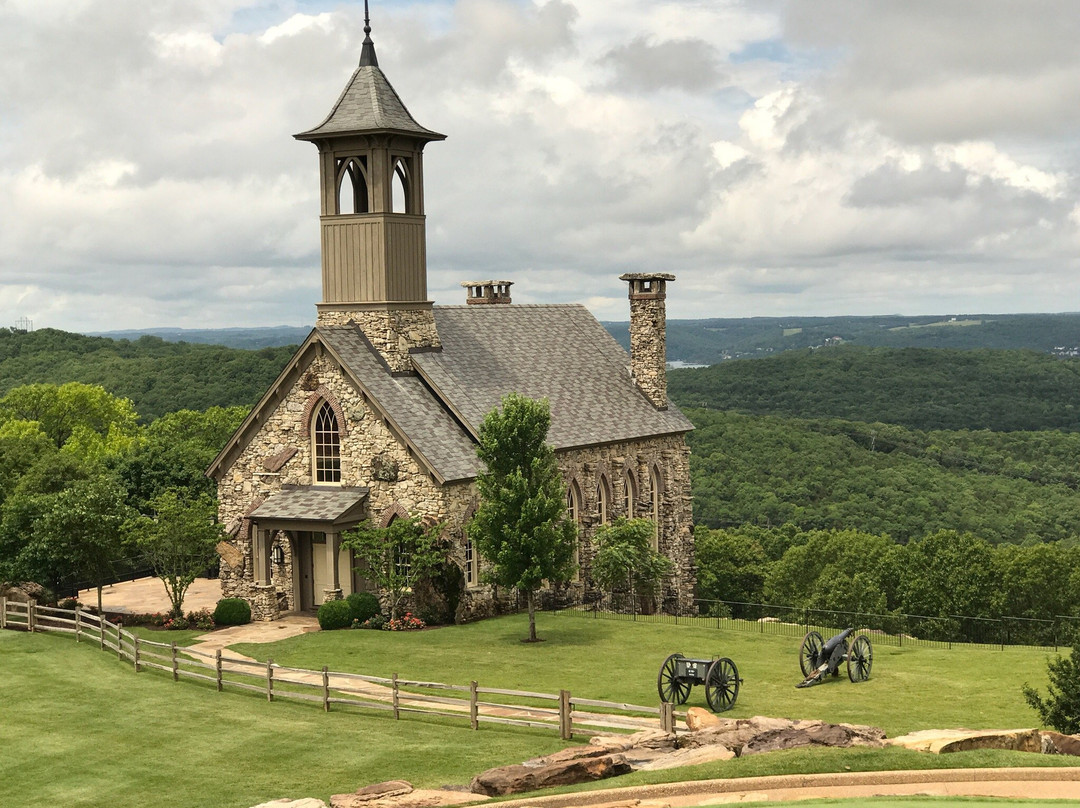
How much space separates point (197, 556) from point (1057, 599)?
134 ft

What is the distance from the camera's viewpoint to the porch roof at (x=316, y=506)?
4031cm

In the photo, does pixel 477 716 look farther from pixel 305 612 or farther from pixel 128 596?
pixel 128 596

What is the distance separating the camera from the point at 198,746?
25.2 metres

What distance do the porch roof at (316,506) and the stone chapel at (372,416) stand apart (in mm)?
52

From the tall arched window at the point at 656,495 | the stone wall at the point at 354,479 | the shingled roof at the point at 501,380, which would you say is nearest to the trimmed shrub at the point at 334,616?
the stone wall at the point at 354,479

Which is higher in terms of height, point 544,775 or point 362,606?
point 362,606

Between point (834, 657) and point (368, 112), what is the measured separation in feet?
78.1

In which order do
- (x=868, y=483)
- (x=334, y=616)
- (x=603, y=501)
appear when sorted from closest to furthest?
1. (x=334, y=616)
2. (x=603, y=501)
3. (x=868, y=483)

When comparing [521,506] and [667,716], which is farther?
[521,506]

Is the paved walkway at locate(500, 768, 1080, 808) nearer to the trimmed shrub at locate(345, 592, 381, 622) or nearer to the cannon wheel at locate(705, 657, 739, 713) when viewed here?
the cannon wheel at locate(705, 657, 739, 713)

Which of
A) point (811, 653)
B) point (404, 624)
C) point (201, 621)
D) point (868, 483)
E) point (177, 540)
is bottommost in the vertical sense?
point (811, 653)

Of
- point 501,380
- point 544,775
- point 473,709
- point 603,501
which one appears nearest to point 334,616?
point 501,380

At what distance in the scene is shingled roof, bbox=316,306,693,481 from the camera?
41719 mm

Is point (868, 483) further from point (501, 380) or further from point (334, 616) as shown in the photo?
point (334, 616)
